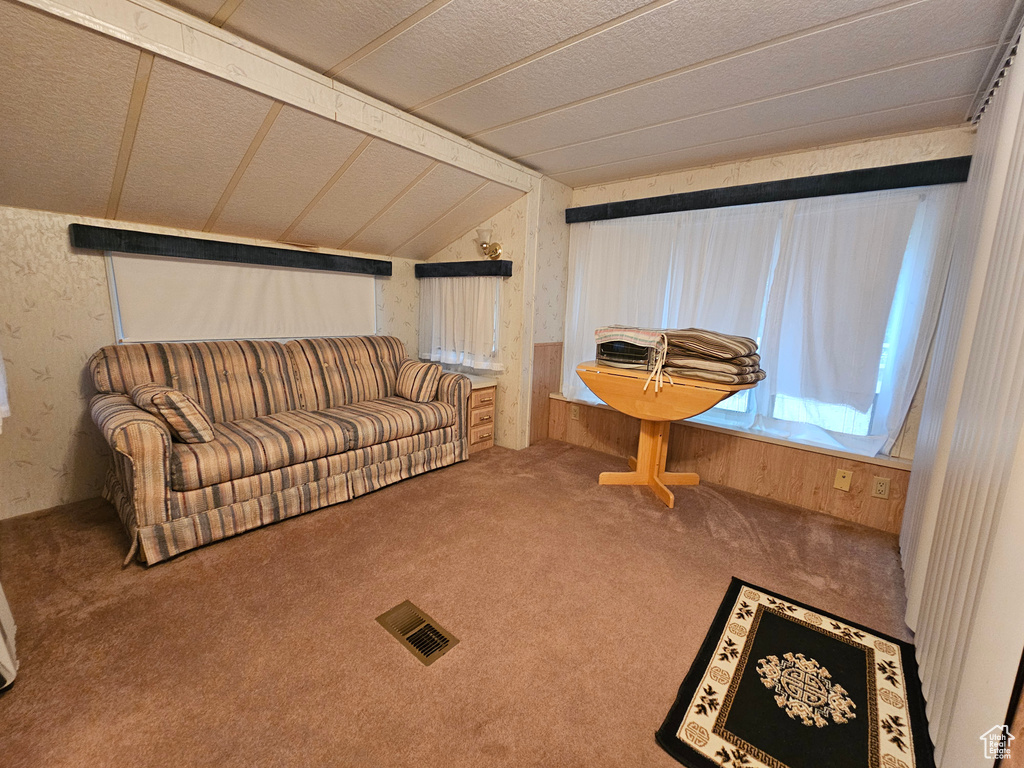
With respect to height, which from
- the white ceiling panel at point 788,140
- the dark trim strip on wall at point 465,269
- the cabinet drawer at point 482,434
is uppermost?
the white ceiling panel at point 788,140

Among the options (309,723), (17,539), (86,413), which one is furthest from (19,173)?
(309,723)

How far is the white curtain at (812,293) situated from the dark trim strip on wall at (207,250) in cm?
210

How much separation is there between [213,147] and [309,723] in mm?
2394

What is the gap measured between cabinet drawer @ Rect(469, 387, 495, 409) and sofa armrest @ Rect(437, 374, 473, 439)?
0.44 feet

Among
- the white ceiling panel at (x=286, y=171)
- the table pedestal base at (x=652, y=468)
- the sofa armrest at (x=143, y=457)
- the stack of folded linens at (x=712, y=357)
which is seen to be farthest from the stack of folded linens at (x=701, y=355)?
Answer: the sofa armrest at (x=143, y=457)

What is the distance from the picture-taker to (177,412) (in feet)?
6.54

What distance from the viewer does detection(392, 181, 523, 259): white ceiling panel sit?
3.02 m

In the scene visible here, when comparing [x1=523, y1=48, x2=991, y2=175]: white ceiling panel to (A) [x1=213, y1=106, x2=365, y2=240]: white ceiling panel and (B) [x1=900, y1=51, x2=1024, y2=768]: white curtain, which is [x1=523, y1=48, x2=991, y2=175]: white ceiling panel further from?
(A) [x1=213, y1=106, x2=365, y2=240]: white ceiling panel

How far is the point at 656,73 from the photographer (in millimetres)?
1773

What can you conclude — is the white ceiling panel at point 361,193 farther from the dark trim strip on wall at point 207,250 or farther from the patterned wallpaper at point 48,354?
the patterned wallpaper at point 48,354

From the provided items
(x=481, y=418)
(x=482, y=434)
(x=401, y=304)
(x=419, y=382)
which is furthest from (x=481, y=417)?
(x=401, y=304)

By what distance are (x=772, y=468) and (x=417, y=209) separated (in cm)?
292

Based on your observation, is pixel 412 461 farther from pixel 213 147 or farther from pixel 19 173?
pixel 19 173

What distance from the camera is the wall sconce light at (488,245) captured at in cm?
328
